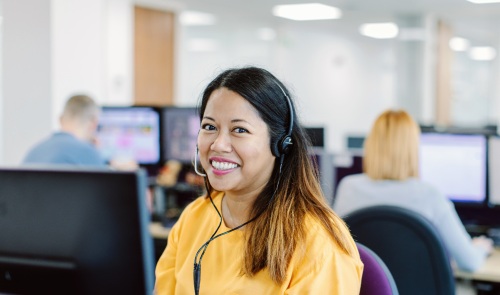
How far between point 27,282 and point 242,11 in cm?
790

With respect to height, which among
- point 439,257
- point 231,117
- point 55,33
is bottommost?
point 439,257

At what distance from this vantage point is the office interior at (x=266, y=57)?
15.2ft

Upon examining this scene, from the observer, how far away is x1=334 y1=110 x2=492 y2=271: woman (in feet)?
8.66

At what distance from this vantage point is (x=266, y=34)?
1047 cm

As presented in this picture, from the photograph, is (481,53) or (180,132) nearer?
(180,132)

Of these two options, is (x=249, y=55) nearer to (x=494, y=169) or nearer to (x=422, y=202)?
(x=494, y=169)

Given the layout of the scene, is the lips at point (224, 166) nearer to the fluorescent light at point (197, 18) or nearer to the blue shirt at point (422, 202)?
the blue shirt at point (422, 202)

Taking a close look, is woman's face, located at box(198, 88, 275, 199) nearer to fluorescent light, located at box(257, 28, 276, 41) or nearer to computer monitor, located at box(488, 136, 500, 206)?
computer monitor, located at box(488, 136, 500, 206)

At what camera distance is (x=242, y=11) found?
9.00 meters

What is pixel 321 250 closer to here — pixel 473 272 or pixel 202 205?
pixel 202 205

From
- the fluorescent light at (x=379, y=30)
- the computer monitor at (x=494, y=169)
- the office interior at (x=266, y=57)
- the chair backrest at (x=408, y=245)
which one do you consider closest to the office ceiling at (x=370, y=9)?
the office interior at (x=266, y=57)

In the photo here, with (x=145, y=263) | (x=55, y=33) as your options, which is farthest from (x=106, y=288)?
(x=55, y=33)

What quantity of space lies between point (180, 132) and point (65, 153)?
28.1 inches

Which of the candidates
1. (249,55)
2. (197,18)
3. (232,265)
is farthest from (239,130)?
(249,55)
